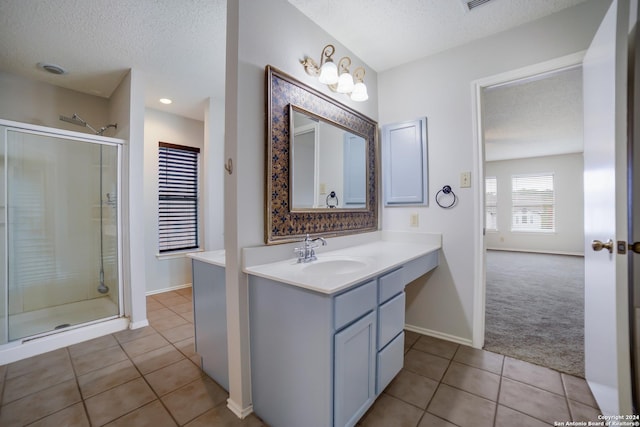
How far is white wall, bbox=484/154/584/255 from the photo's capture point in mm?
6047

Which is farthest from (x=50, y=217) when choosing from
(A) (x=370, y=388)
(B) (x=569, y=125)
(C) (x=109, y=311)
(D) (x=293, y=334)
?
(B) (x=569, y=125)

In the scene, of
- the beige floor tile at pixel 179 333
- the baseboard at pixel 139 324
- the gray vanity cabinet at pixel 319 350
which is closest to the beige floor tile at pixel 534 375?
the gray vanity cabinet at pixel 319 350

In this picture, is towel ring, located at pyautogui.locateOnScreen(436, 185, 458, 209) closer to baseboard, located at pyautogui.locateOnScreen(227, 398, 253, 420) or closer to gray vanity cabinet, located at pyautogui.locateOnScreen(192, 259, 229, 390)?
gray vanity cabinet, located at pyautogui.locateOnScreen(192, 259, 229, 390)

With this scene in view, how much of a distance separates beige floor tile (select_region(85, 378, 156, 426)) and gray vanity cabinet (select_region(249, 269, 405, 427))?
0.69 m

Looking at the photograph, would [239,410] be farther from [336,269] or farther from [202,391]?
[336,269]

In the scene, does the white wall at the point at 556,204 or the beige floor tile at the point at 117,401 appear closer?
the beige floor tile at the point at 117,401

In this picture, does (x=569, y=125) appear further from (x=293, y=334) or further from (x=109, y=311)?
(x=109, y=311)

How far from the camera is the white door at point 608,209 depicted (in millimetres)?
1100

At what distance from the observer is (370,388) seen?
1.29m

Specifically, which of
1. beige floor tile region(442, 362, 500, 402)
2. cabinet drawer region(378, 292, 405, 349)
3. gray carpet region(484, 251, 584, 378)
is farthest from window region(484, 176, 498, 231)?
cabinet drawer region(378, 292, 405, 349)

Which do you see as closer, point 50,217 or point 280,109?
point 280,109

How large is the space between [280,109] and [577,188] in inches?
301

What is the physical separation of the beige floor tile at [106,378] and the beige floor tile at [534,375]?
2473 mm

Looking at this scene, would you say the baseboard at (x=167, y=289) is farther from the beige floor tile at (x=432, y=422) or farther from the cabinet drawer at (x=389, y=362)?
the beige floor tile at (x=432, y=422)
